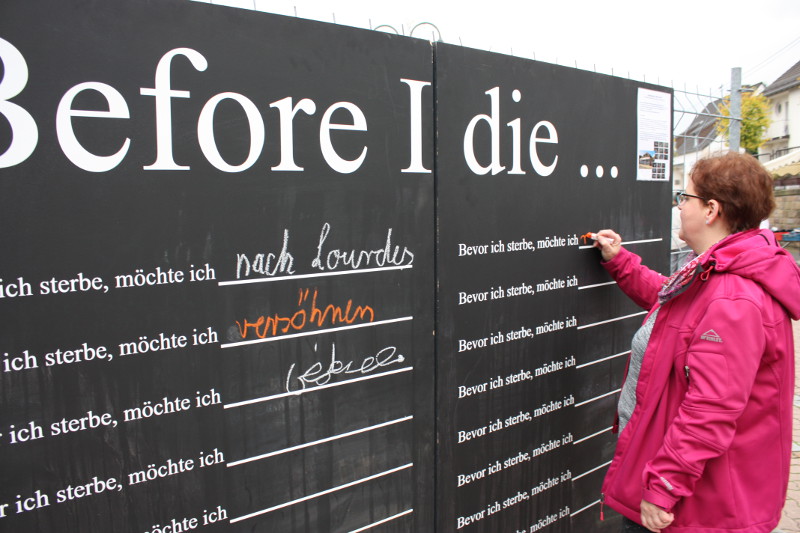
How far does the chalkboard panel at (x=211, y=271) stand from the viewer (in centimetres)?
146

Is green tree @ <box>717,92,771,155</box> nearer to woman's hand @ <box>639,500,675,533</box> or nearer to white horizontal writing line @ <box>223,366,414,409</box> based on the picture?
woman's hand @ <box>639,500,675,533</box>

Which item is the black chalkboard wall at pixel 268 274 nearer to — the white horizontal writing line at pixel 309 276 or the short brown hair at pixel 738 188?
the white horizontal writing line at pixel 309 276

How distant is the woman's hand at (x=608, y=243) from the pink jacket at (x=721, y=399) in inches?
31.3

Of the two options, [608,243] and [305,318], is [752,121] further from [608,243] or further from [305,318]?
[305,318]

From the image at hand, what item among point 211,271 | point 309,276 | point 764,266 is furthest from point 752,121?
point 211,271

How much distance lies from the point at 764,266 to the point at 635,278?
934mm

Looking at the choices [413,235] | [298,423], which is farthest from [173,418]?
[413,235]

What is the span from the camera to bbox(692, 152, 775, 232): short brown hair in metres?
2.03

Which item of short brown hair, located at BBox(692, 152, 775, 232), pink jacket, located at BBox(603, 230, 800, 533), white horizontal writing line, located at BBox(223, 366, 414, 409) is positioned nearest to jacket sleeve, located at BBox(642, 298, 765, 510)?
pink jacket, located at BBox(603, 230, 800, 533)

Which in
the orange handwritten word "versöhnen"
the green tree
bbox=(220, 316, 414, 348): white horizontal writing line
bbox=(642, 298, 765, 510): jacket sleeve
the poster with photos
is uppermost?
the green tree

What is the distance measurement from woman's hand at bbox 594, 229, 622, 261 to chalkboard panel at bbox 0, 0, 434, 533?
1087 mm

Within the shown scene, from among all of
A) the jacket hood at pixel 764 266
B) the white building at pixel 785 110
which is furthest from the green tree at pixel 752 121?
the jacket hood at pixel 764 266

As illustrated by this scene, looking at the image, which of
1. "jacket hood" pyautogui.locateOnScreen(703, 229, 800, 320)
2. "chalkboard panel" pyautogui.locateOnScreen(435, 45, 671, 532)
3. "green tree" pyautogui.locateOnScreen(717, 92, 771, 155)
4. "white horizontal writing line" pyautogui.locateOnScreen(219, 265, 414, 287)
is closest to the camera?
"white horizontal writing line" pyautogui.locateOnScreen(219, 265, 414, 287)

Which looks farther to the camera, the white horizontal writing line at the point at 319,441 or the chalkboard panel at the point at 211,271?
the white horizontal writing line at the point at 319,441
